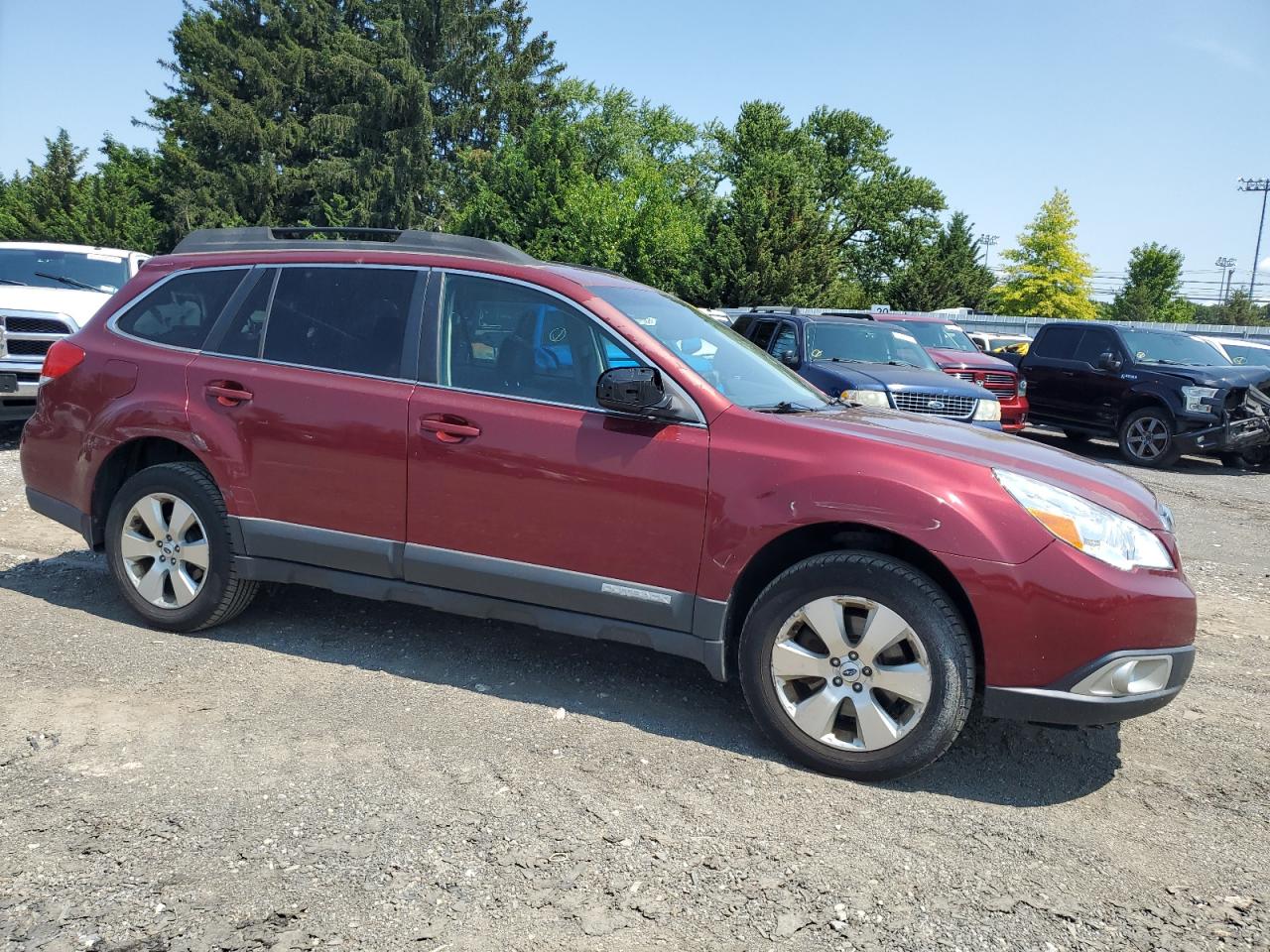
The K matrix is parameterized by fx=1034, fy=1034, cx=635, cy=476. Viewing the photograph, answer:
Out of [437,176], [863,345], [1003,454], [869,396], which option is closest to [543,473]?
[1003,454]

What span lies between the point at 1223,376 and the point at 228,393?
12668 mm

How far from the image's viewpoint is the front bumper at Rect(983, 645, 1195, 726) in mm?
3434

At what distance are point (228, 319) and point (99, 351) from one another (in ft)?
2.52

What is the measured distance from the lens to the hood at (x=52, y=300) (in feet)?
34.3

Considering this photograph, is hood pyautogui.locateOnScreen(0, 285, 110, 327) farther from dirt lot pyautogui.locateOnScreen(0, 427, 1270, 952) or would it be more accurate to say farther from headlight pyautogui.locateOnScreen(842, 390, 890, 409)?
headlight pyautogui.locateOnScreen(842, 390, 890, 409)

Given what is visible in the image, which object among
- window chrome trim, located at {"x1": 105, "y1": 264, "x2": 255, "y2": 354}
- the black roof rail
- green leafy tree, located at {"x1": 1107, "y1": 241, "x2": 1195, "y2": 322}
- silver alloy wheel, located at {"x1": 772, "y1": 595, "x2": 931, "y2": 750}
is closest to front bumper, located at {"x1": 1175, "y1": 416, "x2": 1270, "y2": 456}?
the black roof rail

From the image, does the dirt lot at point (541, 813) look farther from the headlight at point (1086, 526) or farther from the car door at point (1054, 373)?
the car door at point (1054, 373)

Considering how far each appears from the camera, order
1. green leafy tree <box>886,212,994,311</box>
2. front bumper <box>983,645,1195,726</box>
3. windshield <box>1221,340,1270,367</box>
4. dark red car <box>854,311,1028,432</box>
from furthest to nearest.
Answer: green leafy tree <box>886,212,994,311</box> < windshield <box>1221,340,1270,367</box> < dark red car <box>854,311,1028,432</box> < front bumper <box>983,645,1195,726</box>

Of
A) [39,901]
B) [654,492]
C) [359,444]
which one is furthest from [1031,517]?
[39,901]

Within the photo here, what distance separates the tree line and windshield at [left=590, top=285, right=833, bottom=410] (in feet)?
125

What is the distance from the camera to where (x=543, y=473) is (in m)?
4.05

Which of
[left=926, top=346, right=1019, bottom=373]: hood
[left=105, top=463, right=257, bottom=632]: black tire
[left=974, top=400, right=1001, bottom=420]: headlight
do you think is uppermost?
[left=926, top=346, right=1019, bottom=373]: hood

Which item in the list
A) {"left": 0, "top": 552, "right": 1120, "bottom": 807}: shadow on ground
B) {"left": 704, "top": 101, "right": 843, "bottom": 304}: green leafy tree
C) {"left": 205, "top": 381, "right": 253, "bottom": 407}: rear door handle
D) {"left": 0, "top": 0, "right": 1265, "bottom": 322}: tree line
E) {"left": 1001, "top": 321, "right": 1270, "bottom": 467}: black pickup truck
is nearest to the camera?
{"left": 0, "top": 552, "right": 1120, "bottom": 807}: shadow on ground

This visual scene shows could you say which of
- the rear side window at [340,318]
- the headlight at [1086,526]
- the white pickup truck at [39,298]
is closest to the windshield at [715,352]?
the rear side window at [340,318]
